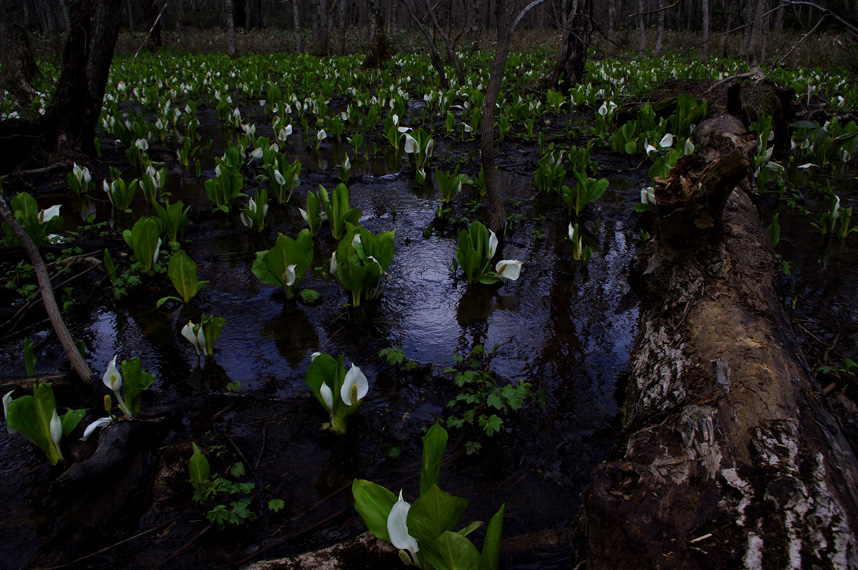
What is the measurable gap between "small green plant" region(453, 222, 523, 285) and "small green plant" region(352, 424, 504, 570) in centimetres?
181

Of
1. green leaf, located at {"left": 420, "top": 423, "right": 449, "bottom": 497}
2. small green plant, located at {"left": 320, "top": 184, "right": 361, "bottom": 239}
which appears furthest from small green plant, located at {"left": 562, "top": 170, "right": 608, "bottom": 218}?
green leaf, located at {"left": 420, "top": 423, "right": 449, "bottom": 497}

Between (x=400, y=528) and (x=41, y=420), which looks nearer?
(x=400, y=528)

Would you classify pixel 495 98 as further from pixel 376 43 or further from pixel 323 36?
pixel 323 36

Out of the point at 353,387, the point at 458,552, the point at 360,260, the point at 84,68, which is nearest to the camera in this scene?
the point at 458,552

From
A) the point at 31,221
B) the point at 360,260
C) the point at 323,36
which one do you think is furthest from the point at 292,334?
the point at 323,36

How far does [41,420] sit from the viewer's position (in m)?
1.73

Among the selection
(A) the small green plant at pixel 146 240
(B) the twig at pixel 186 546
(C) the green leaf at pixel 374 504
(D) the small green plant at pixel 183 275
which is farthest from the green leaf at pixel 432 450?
(A) the small green plant at pixel 146 240

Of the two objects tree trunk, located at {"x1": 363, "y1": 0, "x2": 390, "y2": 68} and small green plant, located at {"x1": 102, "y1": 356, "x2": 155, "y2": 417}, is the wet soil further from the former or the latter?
tree trunk, located at {"x1": 363, "y1": 0, "x2": 390, "y2": 68}

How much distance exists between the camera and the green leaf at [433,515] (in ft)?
3.87

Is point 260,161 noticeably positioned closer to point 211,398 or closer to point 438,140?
point 438,140

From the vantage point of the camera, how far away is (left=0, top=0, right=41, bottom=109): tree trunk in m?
8.67

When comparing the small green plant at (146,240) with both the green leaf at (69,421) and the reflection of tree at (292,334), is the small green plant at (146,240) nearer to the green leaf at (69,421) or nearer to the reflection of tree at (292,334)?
the reflection of tree at (292,334)

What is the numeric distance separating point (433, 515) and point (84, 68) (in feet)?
19.4

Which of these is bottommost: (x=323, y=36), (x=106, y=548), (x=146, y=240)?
(x=106, y=548)
